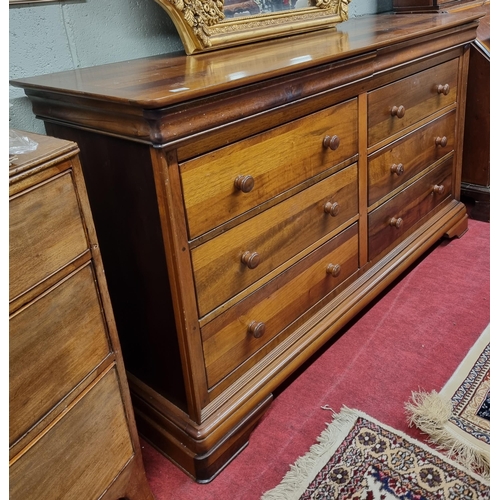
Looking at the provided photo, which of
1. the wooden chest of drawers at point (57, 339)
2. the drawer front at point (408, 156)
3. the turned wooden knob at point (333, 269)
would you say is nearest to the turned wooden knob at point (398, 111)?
the drawer front at point (408, 156)

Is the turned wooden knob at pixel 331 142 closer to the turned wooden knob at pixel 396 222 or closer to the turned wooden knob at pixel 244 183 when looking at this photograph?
the turned wooden knob at pixel 244 183

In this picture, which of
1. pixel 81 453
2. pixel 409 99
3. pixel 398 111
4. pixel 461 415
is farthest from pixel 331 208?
pixel 81 453

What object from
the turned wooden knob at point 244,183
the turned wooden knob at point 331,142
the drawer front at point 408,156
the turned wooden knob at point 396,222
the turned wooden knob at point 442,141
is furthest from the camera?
the turned wooden knob at point 442,141

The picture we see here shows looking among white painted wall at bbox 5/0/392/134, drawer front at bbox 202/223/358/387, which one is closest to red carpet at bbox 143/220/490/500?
drawer front at bbox 202/223/358/387

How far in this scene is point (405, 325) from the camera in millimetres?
1872

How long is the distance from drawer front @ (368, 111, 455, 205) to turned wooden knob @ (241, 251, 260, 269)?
0.63 metres

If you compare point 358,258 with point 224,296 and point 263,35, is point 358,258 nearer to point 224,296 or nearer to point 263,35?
point 224,296

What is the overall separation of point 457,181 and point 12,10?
1.87 metres

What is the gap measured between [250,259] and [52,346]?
1.75ft

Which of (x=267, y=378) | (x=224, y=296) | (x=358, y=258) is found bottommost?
(x=267, y=378)

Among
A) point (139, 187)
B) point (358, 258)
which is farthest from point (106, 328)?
point (358, 258)

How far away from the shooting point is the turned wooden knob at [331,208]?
5.06ft

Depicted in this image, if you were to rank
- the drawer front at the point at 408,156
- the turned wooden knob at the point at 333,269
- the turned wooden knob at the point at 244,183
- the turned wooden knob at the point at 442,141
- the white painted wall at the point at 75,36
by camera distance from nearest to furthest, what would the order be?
1. the turned wooden knob at the point at 244,183
2. the white painted wall at the point at 75,36
3. the turned wooden knob at the point at 333,269
4. the drawer front at the point at 408,156
5. the turned wooden knob at the point at 442,141

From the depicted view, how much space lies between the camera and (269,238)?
137cm
